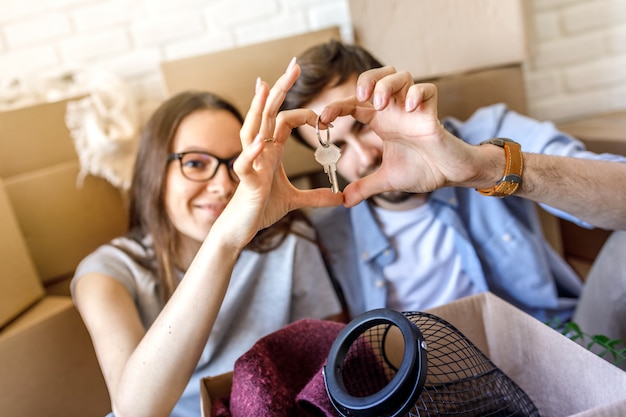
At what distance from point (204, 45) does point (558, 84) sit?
1.00 meters

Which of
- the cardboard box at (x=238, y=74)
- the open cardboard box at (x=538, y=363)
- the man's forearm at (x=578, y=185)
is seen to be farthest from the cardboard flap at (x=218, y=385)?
the cardboard box at (x=238, y=74)

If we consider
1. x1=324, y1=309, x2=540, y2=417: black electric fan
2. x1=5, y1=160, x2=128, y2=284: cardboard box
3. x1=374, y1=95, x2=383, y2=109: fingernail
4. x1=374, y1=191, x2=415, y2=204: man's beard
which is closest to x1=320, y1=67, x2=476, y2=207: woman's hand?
x1=374, y1=95, x2=383, y2=109: fingernail

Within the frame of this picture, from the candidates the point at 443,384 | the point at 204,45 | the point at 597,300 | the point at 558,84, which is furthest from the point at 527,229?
the point at 204,45

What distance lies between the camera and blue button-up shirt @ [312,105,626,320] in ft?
3.58

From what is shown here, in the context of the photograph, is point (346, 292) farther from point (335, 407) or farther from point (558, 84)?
point (558, 84)

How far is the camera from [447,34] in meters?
1.22

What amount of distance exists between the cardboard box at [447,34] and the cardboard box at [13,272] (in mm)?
904

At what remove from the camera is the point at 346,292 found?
3.85 ft

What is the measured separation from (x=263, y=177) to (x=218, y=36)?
93 centimetres

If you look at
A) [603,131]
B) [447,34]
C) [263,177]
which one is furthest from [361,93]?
[603,131]

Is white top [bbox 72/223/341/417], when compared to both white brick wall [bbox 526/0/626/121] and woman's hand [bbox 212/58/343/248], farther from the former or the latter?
white brick wall [bbox 526/0/626/121]

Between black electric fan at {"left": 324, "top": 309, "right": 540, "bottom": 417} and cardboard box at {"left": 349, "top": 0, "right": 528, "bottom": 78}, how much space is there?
784 millimetres

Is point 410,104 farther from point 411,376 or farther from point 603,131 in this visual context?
point 603,131

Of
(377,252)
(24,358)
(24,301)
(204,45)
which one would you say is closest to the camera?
(24,358)
